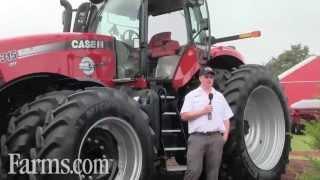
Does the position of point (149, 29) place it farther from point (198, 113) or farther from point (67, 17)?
point (198, 113)

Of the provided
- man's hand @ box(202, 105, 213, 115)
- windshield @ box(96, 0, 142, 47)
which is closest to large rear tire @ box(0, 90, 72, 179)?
man's hand @ box(202, 105, 213, 115)

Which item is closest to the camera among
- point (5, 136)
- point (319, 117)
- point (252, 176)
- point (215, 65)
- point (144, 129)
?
point (319, 117)

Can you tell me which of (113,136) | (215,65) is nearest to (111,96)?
(113,136)

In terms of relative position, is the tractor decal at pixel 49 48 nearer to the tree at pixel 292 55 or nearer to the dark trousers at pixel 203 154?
the dark trousers at pixel 203 154

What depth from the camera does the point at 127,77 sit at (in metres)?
7.93

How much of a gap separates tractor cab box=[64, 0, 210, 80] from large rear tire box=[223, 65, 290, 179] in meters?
0.73

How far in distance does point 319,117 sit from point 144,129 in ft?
7.10

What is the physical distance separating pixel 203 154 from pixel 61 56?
79.6 inches

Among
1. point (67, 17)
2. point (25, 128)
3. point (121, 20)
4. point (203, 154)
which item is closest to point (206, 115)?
point (203, 154)

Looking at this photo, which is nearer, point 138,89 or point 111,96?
point 111,96

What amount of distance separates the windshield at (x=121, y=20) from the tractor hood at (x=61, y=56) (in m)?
0.22

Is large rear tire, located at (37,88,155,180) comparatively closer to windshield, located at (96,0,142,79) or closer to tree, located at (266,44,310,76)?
windshield, located at (96,0,142,79)

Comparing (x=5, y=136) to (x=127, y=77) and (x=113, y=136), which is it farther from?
(x=127, y=77)

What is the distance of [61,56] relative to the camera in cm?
725
